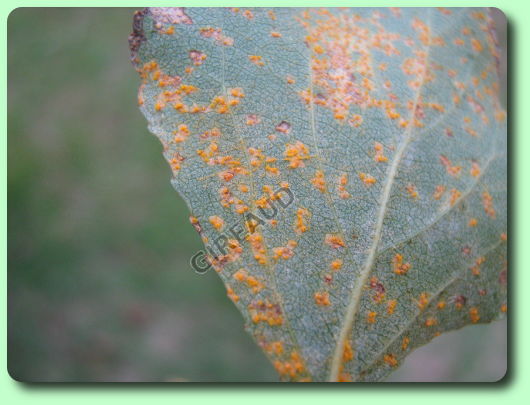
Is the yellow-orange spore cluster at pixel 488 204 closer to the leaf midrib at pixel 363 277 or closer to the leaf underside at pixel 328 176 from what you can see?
the leaf underside at pixel 328 176

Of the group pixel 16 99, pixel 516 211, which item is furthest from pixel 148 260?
pixel 516 211

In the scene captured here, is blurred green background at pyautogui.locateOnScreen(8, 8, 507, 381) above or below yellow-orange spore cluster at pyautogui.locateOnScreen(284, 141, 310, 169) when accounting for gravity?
below

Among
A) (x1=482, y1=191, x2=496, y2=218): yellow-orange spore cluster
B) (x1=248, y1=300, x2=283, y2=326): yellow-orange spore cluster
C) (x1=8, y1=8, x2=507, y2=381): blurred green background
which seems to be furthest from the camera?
(x1=8, y1=8, x2=507, y2=381): blurred green background

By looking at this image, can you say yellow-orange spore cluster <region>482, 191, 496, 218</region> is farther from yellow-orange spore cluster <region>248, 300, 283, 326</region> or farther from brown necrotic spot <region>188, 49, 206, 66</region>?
brown necrotic spot <region>188, 49, 206, 66</region>

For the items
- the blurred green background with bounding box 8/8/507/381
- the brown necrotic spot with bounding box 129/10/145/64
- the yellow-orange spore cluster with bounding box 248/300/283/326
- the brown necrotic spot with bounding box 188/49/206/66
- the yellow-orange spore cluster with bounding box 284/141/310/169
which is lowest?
the blurred green background with bounding box 8/8/507/381

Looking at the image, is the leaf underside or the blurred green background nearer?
the leaf underside

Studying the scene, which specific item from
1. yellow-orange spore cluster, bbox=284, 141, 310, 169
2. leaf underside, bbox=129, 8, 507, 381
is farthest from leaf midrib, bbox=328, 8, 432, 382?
yellow-orange spore cluster, bbox=284, 141, 310, 169

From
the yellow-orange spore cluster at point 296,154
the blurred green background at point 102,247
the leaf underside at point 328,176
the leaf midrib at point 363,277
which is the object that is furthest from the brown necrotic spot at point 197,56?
the blurred green background at point 102,247
